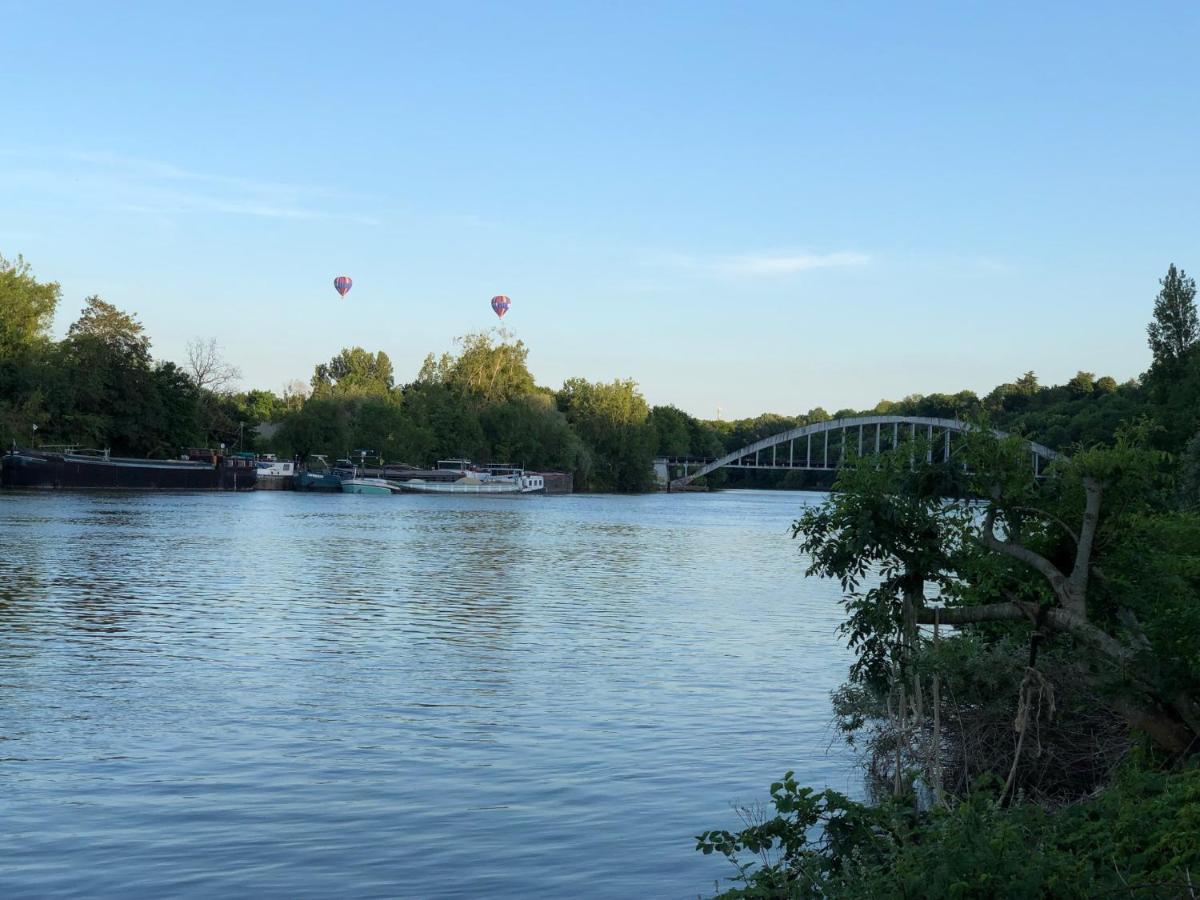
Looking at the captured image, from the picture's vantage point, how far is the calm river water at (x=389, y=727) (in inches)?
520

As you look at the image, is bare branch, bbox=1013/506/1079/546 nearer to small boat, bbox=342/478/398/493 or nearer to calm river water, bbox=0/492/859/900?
calm river water, bbox=0/492/859/900

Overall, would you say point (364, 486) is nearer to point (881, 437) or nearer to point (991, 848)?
point (881, 437)

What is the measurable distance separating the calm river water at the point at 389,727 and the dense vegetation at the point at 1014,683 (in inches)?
85.5

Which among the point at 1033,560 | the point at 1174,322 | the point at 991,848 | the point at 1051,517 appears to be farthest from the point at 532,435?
the point at 991,848

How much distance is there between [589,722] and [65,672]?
9.80 meters

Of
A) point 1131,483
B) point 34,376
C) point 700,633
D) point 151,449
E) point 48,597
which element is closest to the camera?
point 1131,483

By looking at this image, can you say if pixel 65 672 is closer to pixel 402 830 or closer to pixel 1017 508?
pixel 402 830

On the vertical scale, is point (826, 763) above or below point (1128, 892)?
below

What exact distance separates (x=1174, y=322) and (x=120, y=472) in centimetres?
8842

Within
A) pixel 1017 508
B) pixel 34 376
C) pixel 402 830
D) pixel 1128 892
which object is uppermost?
pixel 34 376

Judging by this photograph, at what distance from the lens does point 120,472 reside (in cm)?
11938

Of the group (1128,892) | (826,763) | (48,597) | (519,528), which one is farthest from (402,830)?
(519,528)

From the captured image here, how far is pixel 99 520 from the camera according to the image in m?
72.7

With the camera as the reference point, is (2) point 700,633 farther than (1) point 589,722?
Yes
